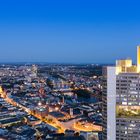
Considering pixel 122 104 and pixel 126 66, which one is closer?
pixel 122 104

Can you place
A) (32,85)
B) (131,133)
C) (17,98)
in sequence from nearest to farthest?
1. (131,133)
2. (17,98)
3. (32,85)

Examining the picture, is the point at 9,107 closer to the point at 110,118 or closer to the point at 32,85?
the point at 32,85

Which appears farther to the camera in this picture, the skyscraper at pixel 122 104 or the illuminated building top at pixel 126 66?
the illuminated building top at pixel 126 66

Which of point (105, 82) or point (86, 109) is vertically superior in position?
point (105, 82)

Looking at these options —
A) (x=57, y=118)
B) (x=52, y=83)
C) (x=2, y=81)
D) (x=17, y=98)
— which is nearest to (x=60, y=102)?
(x=17, y=98)

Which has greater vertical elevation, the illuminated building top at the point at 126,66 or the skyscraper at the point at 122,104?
the illuminated building top at the point at 126,66

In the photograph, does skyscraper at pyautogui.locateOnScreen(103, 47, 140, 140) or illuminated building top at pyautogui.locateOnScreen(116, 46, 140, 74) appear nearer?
skyscraper at pyautogui.locateOnScreen(103, 47, 140, 140)

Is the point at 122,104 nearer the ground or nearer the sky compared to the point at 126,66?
nearer the ground

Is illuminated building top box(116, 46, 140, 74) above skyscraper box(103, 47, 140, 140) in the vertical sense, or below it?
above
